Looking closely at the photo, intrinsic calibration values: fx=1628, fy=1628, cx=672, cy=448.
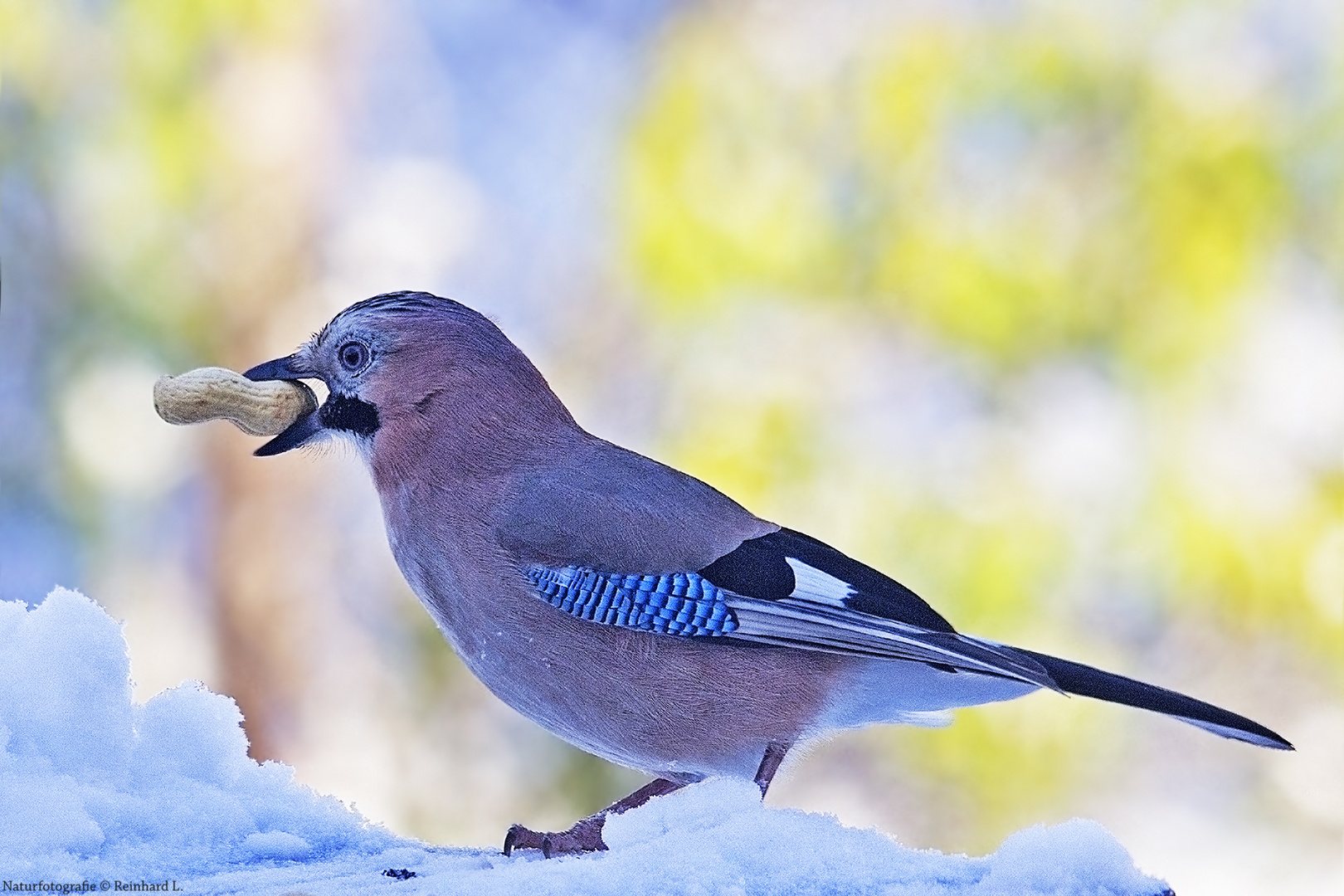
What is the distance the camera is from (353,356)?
1881mm

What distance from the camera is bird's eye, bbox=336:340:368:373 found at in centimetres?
187

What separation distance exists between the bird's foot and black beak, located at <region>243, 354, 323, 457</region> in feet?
1.73

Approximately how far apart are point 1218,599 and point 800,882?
287 centimetres

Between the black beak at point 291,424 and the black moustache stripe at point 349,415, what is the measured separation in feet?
0.04

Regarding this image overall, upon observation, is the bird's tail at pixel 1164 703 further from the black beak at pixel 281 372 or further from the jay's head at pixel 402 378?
the black beak at pixel 281 372

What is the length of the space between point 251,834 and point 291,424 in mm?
536

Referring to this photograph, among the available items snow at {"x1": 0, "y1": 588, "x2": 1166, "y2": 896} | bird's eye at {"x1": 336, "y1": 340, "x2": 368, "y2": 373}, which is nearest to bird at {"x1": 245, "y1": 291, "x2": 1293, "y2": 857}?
bird's eye at {"x1": 336, "y1": 340, "x2": 368, "y2": 373}

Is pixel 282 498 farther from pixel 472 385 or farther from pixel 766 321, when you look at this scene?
pixel 472 385

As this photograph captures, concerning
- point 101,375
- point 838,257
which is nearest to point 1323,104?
point 838,257

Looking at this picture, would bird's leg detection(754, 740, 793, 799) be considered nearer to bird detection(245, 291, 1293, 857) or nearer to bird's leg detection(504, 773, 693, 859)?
bird detection(245, 291, 1293, 857)

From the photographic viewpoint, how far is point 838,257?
4219mm

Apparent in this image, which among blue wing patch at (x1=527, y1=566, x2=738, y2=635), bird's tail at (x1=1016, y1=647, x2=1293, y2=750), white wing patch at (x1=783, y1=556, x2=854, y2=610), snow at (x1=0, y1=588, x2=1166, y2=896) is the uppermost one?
white wing patch at (x1=783, y1=556, x2=854, y2=610)

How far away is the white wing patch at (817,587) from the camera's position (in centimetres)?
175

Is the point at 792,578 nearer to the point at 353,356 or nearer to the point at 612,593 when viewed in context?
the point at 612,593
